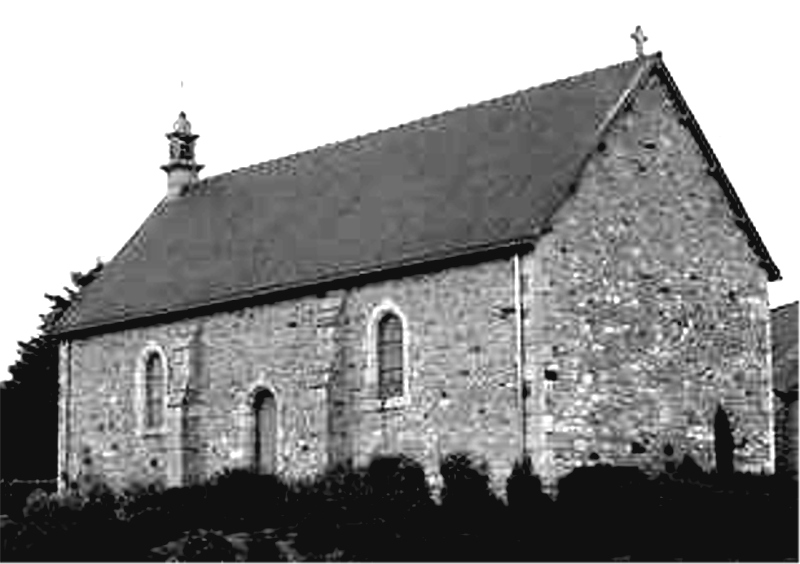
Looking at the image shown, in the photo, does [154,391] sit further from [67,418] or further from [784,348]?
[784,348]

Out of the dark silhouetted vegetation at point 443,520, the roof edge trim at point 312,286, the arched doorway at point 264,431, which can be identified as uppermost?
the roof edge trim at point 312,286

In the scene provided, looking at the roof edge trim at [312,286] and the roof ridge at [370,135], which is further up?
the roof ridge at [370,135]

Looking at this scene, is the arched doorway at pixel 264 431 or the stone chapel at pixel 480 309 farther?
the arched doorway at pixel 264 431

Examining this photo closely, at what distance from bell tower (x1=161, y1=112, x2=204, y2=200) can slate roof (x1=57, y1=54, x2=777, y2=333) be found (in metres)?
1.12

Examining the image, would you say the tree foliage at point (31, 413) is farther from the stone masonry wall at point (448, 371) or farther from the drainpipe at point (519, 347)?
the drainpipe at point (519, 347)

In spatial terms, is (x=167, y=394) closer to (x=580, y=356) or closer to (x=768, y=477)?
(x=580, y=356)

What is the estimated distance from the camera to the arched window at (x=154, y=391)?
41875 millimetres

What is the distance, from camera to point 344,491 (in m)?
33.4

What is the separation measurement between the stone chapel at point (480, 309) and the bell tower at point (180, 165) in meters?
6.38

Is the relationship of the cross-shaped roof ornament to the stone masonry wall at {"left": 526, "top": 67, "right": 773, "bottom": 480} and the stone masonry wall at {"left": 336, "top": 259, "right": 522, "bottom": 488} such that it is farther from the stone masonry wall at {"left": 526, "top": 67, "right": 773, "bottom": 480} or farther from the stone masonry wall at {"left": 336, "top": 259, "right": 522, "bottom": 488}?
the stone masonry wall at {"left": 336, "top": 259, "right": 522, "bottom": 488}

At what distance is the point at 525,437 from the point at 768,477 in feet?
17.9

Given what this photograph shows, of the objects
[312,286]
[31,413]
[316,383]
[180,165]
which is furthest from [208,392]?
[31,413]

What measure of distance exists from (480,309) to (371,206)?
6.51m

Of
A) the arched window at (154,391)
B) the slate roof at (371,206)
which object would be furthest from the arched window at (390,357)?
the arched window at (154,391)
